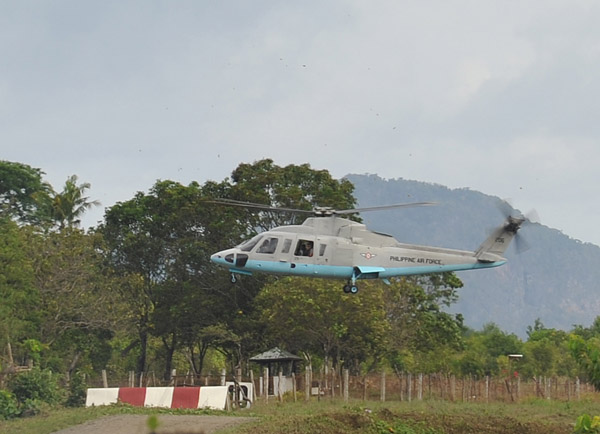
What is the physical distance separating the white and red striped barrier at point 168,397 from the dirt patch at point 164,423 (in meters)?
2.17

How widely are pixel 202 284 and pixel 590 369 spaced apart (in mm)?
49943

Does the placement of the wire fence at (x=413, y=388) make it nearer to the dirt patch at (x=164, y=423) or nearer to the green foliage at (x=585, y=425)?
the dirt patch at (x=164, y=423)

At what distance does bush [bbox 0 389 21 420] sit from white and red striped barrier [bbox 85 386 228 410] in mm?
3250

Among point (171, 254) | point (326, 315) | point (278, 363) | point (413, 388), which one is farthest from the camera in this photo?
point (171, 254)

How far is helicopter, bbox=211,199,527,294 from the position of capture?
3081 centimetres

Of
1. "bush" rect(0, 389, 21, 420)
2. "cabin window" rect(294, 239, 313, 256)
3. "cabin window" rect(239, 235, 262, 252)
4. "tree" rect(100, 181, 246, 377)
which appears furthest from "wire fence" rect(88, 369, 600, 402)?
"tree" rect(100, 181, 246, 377)

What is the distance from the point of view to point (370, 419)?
30.3m

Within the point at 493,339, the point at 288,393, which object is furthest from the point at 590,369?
the point at 493,339

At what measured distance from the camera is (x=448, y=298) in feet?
211

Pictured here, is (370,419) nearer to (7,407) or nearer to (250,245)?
(250,245)

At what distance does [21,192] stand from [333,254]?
53.0 metres

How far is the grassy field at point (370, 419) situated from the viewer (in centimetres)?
2944

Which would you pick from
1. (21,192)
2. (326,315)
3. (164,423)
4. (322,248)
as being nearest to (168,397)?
(164,423)

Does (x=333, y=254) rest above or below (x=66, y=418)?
above
